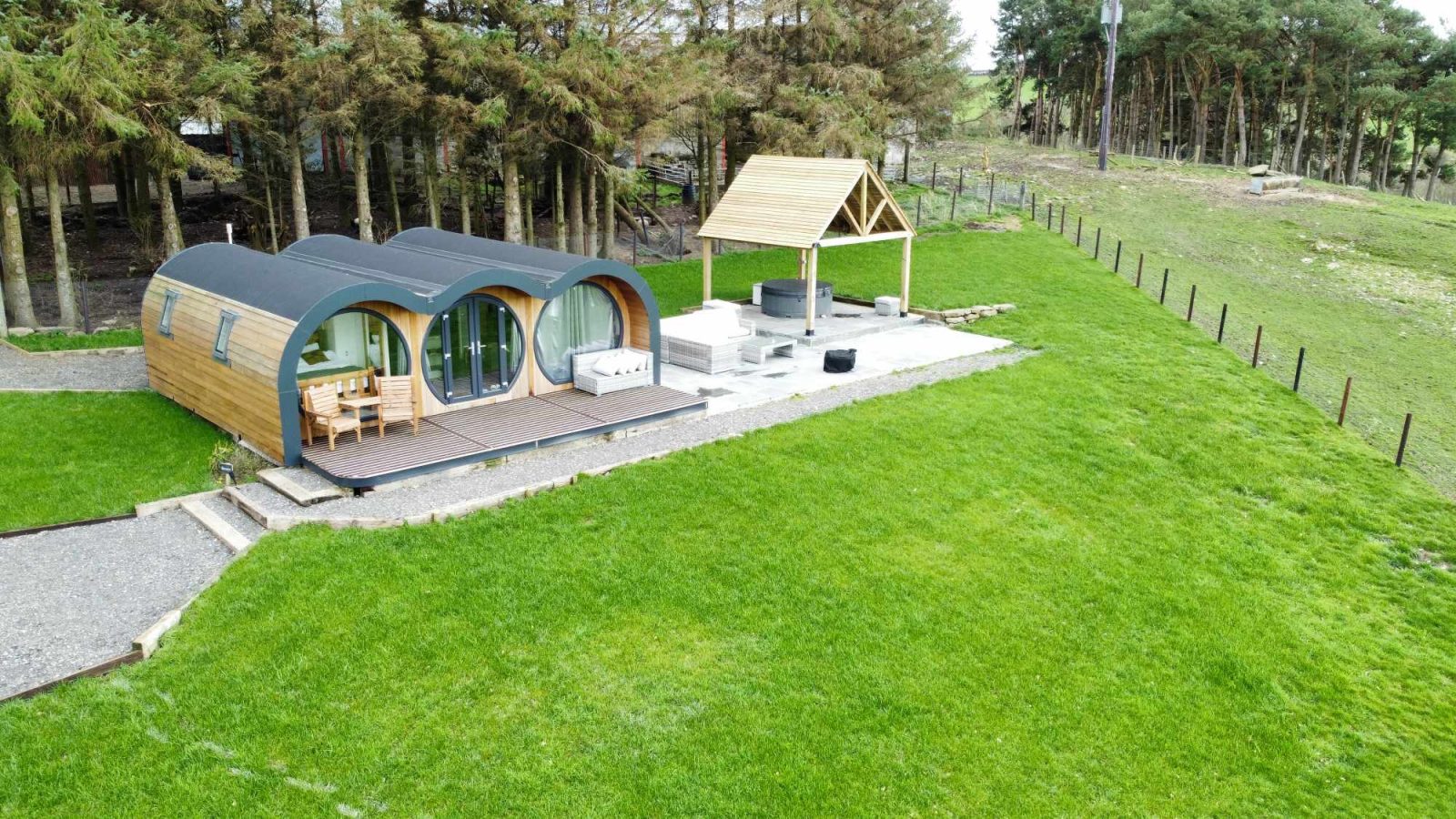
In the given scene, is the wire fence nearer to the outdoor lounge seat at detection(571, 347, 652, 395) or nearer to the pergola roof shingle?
the pergola roof shingle

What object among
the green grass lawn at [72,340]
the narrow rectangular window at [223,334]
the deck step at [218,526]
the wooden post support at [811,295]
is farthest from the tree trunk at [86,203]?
the wooden post support at [811,295]

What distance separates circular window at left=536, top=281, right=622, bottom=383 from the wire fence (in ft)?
39.7

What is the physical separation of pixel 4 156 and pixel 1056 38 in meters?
56.3

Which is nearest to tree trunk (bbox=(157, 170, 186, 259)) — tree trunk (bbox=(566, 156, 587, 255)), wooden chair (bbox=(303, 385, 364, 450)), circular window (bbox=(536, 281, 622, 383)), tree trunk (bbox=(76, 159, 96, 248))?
tree trunk (bbox=(76, 159, 96, 248))

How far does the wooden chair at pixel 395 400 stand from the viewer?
44.4ft

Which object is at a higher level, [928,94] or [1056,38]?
[1056,38]

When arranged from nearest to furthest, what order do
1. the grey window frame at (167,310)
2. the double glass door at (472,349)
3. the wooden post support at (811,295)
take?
the double glass door at (472,349), the grey window frame at (167,310), the wooden post support at (811,295)

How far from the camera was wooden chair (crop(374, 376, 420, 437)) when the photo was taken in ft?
44.4

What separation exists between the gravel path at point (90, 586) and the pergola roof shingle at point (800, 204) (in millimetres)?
12613

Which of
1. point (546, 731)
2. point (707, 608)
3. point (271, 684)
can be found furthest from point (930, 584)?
point (271, 684)

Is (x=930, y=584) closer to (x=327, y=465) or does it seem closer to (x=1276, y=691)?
(x=1276, y=691)

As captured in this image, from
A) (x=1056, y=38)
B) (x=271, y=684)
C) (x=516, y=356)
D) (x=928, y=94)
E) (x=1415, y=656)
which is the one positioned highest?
(x=1056, y=38)

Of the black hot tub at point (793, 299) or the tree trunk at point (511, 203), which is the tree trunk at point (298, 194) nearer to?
the tree trunk at point (511, 203)

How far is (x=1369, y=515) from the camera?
13.7 meters
